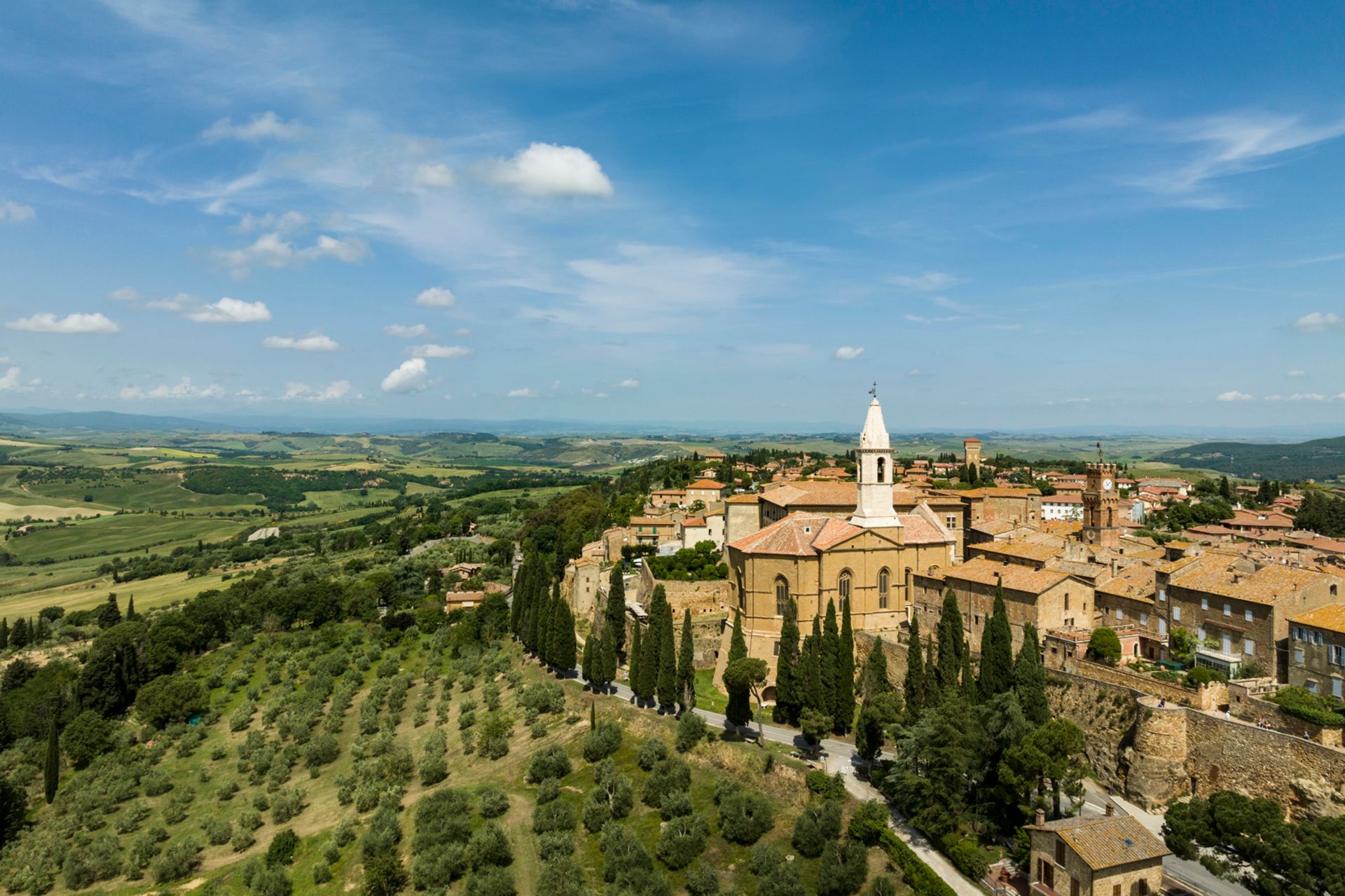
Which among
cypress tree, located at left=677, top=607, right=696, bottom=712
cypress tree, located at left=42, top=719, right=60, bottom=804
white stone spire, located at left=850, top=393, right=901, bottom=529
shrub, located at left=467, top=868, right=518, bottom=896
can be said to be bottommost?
cypress tree, located at left=42, top=719, right=60, bottom=804

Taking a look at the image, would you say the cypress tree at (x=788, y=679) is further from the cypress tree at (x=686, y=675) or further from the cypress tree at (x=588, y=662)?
the cypress tree at (x=588, y=662)

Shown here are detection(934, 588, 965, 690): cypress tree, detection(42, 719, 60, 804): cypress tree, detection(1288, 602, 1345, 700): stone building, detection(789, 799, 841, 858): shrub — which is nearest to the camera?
detection(1288, 602, 1345, 700): stone building

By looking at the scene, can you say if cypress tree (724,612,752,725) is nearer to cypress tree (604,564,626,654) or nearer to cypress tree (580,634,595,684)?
cypress tree (580,634,595,684)

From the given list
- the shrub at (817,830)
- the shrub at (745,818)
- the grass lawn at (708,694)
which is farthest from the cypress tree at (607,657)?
the shrub at (817,830)

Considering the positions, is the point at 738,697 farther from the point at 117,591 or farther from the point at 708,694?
the point at 117,591

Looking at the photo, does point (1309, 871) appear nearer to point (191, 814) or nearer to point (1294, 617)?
point (1294, 617)

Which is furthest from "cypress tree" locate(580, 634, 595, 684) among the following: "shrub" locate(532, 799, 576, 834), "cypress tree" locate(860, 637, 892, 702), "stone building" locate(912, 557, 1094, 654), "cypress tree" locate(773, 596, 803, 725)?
"stone building" locate(912, 557, 1094, 654)

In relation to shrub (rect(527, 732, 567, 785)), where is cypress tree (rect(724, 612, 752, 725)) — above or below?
above
